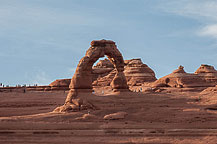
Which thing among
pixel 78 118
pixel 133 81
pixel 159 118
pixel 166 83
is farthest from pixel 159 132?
pixel 133 81

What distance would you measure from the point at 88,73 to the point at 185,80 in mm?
28970

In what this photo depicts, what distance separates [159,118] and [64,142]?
18.6 ft

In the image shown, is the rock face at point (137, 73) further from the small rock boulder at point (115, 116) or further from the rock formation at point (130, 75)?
the small rock boulder at point (115, 116)

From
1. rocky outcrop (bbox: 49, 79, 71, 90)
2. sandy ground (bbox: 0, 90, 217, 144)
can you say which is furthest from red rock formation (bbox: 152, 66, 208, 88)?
sandy ground (bbox: 0, 90, 217, 144)

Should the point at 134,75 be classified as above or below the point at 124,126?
above

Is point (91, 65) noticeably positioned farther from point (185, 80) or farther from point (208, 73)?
point (208, 73)

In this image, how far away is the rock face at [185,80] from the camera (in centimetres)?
4869

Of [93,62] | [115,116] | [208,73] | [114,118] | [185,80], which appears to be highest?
[208,73]

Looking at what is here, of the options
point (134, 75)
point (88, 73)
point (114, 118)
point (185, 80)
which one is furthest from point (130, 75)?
point (114, 118)

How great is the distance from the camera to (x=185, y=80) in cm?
4966

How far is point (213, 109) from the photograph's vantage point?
20.2 metres

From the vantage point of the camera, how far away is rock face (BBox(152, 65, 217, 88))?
160ft

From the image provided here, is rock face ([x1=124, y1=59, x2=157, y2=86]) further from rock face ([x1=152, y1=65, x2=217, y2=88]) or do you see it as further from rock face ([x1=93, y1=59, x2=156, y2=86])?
rock face ([x1=152, y1=65, x2=217, y2=88])

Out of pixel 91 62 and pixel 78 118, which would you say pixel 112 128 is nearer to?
pixel 78 118
